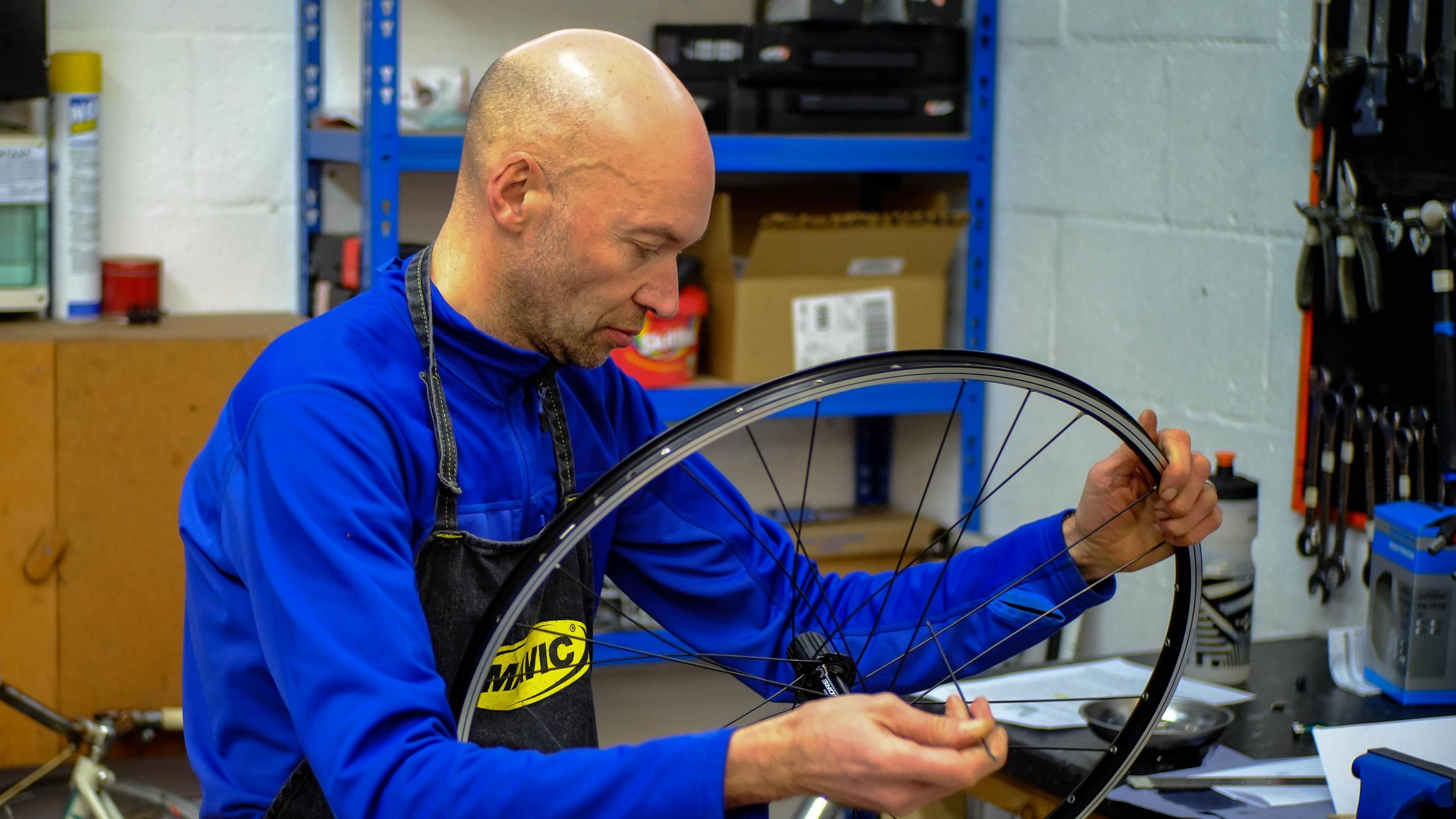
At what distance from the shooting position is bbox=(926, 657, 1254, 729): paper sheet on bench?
1.46m

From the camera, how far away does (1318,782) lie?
132 cm

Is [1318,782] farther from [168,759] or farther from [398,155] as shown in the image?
[168,759]

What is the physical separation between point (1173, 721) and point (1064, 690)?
0.47ft

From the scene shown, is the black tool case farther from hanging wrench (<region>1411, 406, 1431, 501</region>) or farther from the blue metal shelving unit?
hanging wrench (<region>1411, 406, 1431, 501</region>)

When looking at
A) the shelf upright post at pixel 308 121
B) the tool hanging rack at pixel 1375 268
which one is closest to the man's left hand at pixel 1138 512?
the tool hanging rack at pixel 1375 268

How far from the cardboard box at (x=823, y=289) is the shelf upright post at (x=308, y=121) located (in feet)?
2.04

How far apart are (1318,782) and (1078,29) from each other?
1.21m

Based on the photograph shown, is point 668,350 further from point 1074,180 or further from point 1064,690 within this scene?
point 1064,690

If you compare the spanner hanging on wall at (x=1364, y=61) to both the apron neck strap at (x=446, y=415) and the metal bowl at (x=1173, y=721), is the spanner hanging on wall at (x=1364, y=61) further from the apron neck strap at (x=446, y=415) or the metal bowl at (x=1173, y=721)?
the apron neck strap at (x=446, y=415)

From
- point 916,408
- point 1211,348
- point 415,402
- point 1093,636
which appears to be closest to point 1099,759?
point 415,402

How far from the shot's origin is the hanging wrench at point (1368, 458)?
161cm

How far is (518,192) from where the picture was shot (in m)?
1.02

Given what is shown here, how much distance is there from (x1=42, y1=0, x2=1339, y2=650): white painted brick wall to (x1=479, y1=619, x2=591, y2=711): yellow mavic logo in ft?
3.43

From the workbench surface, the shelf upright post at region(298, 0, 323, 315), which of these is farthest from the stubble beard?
the shelf upright post at region(298, 0, 323, 315)
